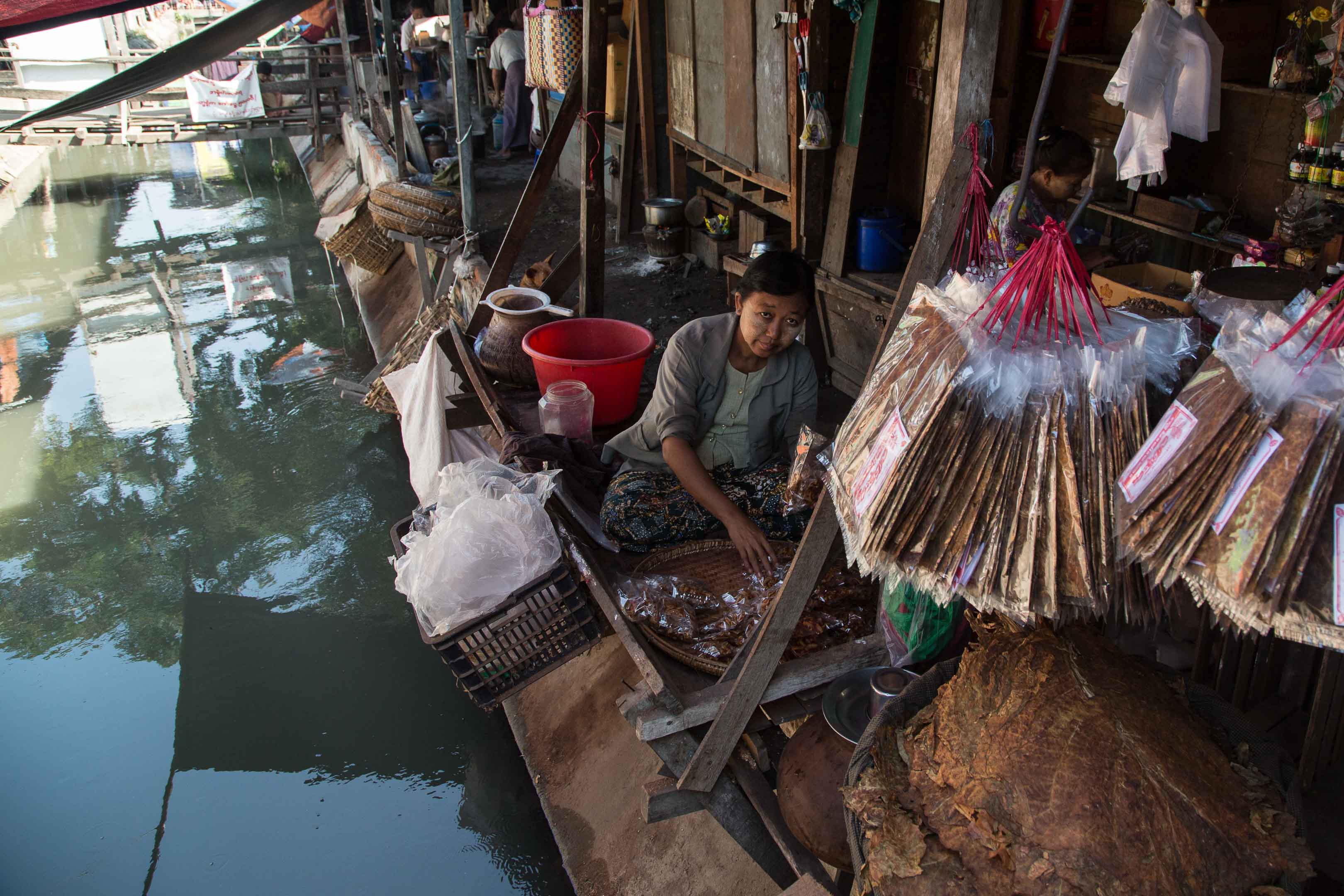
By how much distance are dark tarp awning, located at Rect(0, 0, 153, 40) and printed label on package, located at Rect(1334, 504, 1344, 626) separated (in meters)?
5.37

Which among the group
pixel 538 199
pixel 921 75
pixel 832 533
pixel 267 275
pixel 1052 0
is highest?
pixel 1052 0

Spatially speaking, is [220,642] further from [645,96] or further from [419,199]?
[645,96]

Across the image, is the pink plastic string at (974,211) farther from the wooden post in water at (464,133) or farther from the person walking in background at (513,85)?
the person walking in background at (513,85)

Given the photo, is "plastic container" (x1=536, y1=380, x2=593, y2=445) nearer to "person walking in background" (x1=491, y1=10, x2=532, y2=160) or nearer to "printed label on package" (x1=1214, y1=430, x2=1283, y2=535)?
"printed label on package" (x1=1214, y1=430, x2=1283, y2=535)

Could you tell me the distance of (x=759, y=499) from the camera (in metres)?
3.26

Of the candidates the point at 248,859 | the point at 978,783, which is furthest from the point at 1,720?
the point at 978,783

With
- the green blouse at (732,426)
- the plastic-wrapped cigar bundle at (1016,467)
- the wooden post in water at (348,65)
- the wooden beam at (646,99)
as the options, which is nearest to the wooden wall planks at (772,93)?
the wooden beam at (646,99)

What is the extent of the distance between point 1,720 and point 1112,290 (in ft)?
17.2

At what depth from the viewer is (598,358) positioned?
467 centimetres

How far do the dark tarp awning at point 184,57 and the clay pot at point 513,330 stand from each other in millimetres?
2629

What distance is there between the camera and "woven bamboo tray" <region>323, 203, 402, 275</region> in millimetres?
8711

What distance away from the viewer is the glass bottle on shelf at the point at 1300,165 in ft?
11.6

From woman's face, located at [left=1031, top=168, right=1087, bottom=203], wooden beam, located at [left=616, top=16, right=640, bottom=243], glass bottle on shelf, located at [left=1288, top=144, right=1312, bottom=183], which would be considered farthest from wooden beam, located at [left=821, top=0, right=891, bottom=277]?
wooden beam, located at [left=616, top=16, right=640, bottom=243]

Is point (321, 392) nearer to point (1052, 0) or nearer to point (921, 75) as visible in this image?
point (921, 75)
